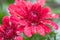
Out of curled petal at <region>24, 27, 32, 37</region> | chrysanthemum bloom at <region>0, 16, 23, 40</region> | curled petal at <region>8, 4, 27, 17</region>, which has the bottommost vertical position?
curled petal at <region>24, 27, 32, 37</region>

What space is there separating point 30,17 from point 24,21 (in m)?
Answer: 0.03

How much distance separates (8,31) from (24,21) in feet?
0.19

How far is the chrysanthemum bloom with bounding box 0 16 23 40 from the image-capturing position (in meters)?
0.94

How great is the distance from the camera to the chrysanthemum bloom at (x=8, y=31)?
938mm

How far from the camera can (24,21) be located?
918 millimetres

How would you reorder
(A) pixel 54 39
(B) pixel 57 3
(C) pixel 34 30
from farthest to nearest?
(B) pixel 57 3, (A) pixel 54 39, (C) pixel 34 30

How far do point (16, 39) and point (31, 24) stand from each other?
0.19ft

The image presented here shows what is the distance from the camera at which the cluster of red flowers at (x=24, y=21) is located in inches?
35.9

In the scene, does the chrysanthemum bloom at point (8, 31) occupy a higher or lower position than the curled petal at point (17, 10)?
lower

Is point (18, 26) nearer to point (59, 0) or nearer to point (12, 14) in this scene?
point (12, 14)

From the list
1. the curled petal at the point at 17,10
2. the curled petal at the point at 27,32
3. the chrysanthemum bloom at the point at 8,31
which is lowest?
the curled petal at the point at 27,32

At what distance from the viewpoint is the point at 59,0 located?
12.2ft

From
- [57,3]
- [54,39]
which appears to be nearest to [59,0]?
[57,3]

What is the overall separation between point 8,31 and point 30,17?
0.07m
